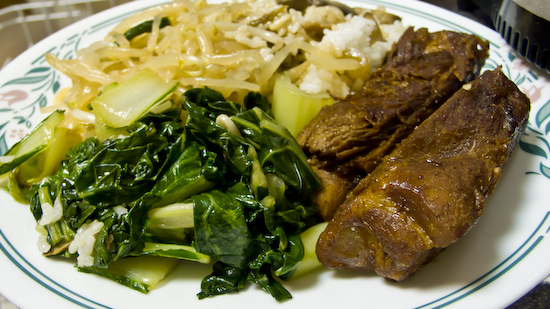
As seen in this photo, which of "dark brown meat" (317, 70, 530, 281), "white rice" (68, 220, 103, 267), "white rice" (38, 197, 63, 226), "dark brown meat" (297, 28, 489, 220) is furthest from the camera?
"dark brown meat" (297, 28, 489, 220)

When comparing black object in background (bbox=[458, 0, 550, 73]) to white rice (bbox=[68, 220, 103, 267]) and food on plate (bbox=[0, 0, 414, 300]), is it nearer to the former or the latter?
food on plate (bbox=[0, 0, 414, 300])

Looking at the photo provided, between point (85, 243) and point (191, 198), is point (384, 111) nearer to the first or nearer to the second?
point (191, 198)

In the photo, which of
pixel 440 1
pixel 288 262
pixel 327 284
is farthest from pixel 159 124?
pixel 440 1

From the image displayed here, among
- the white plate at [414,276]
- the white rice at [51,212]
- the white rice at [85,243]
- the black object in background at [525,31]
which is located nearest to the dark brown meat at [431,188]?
the white plate at [414,276]

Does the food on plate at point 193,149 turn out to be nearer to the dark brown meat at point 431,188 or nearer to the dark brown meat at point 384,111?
the dark brown meat at point 384,111

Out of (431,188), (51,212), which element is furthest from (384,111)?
(51,212)

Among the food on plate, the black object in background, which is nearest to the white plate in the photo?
the food on plate
